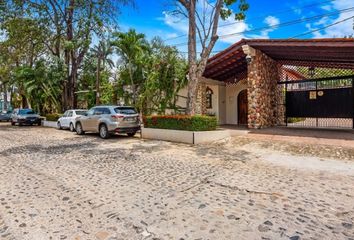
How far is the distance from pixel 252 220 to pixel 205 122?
8281mm

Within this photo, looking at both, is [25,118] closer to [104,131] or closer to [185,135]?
[104,131]

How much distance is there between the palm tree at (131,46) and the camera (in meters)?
18.1

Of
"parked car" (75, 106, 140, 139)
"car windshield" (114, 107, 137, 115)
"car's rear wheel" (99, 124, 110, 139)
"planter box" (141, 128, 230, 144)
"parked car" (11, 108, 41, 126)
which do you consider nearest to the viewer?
"planter box" (141, 128, 230, 144)

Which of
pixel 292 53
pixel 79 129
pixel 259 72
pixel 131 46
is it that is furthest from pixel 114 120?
pixel 292 53

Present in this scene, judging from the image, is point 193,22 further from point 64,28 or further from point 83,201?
point 64,28

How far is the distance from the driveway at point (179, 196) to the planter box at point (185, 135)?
2.85 meters

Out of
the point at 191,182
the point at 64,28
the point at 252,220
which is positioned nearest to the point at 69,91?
the point at 64,28

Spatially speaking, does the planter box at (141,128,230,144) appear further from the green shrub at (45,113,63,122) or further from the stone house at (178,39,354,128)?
the green shrub at (45,113,63,122)

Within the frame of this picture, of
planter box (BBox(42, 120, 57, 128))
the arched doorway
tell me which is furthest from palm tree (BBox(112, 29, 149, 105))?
planter box (BBox(42, 120, 57, 128))

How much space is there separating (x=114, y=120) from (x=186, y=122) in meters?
3.81

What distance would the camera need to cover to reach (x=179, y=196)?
4.98 metres

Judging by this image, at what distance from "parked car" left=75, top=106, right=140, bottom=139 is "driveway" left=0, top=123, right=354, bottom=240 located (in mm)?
4710

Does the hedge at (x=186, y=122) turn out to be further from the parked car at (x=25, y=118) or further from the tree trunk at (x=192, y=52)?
the parked car at (x=25, y=118)

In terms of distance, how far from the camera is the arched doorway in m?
18.6
